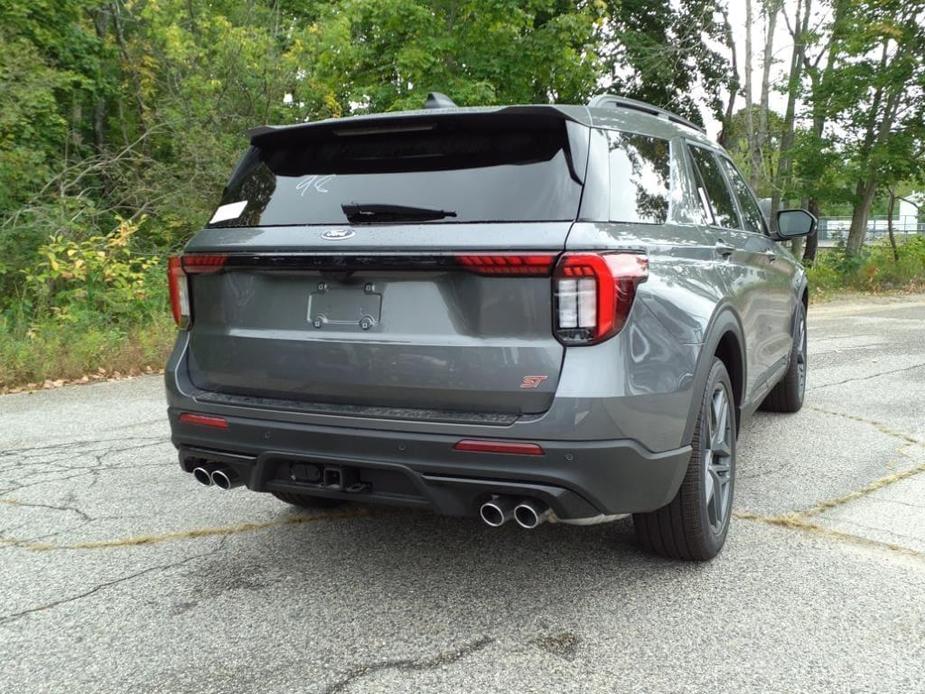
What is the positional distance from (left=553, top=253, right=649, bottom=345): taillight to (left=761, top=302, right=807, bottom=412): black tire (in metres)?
3.77

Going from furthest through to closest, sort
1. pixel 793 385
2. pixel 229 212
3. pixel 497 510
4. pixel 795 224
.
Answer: pixel 793 385 < pixel 795 224 < pixel 229 212 < pixel 497 510

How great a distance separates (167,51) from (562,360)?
14.9 m

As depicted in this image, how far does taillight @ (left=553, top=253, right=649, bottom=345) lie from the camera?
266 cm

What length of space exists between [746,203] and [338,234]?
3.09 metres

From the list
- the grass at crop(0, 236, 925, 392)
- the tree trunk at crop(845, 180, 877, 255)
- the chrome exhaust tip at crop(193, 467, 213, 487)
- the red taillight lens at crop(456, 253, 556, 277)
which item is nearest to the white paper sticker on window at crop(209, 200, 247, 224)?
the chrome exhaust tip at crop(193, 467, 213, 487)

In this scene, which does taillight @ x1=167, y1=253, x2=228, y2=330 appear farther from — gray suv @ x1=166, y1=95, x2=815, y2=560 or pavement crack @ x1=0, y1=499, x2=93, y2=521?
pavement crack @ x1=0, y1=499, x2=93, y2=521

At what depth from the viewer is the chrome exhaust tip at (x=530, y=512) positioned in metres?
2.74

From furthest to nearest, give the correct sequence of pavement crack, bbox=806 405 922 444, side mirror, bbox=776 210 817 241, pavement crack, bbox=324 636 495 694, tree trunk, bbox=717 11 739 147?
tree trunk, bbox=717 11 739 147 < side mirror, bbox=776 210 817 241 < pavement crack, bbox=806 405 922 444 < pavement crack, bbox=324 636 495 694

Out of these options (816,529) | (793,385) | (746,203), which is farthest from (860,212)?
(816,529)

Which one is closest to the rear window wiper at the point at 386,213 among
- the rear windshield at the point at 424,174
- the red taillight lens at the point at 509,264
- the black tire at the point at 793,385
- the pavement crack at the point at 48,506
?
the rear windshield at the point at 424,174

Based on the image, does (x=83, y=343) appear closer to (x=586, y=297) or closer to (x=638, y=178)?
(x=638, y=178)

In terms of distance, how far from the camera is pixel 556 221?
9.08ft

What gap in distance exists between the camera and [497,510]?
9.07 ft

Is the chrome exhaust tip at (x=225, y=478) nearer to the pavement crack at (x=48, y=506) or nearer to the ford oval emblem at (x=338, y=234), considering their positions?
the ford oval emblem at (x=338, y=234)
